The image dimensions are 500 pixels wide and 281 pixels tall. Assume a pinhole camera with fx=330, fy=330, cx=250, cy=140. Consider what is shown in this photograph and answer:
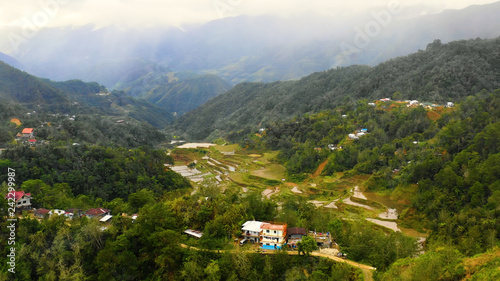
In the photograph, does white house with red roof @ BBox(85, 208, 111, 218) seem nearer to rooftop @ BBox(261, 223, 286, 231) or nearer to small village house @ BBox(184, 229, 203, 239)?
small village house @ BBox(184, 229, 203, 239)

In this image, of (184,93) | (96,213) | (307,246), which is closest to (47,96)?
(96,213)

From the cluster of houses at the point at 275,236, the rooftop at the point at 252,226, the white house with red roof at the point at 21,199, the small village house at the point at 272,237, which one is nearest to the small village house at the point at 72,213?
the white house with red roof at the point at 21,199

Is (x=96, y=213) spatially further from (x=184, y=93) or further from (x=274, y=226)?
(x=184, y=93)

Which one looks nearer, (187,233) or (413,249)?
(413,249)

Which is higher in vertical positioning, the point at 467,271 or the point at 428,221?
the point at 467,271

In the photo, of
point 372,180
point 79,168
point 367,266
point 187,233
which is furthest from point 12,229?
point 372,180

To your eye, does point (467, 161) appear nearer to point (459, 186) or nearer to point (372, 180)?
point (459, 186)
